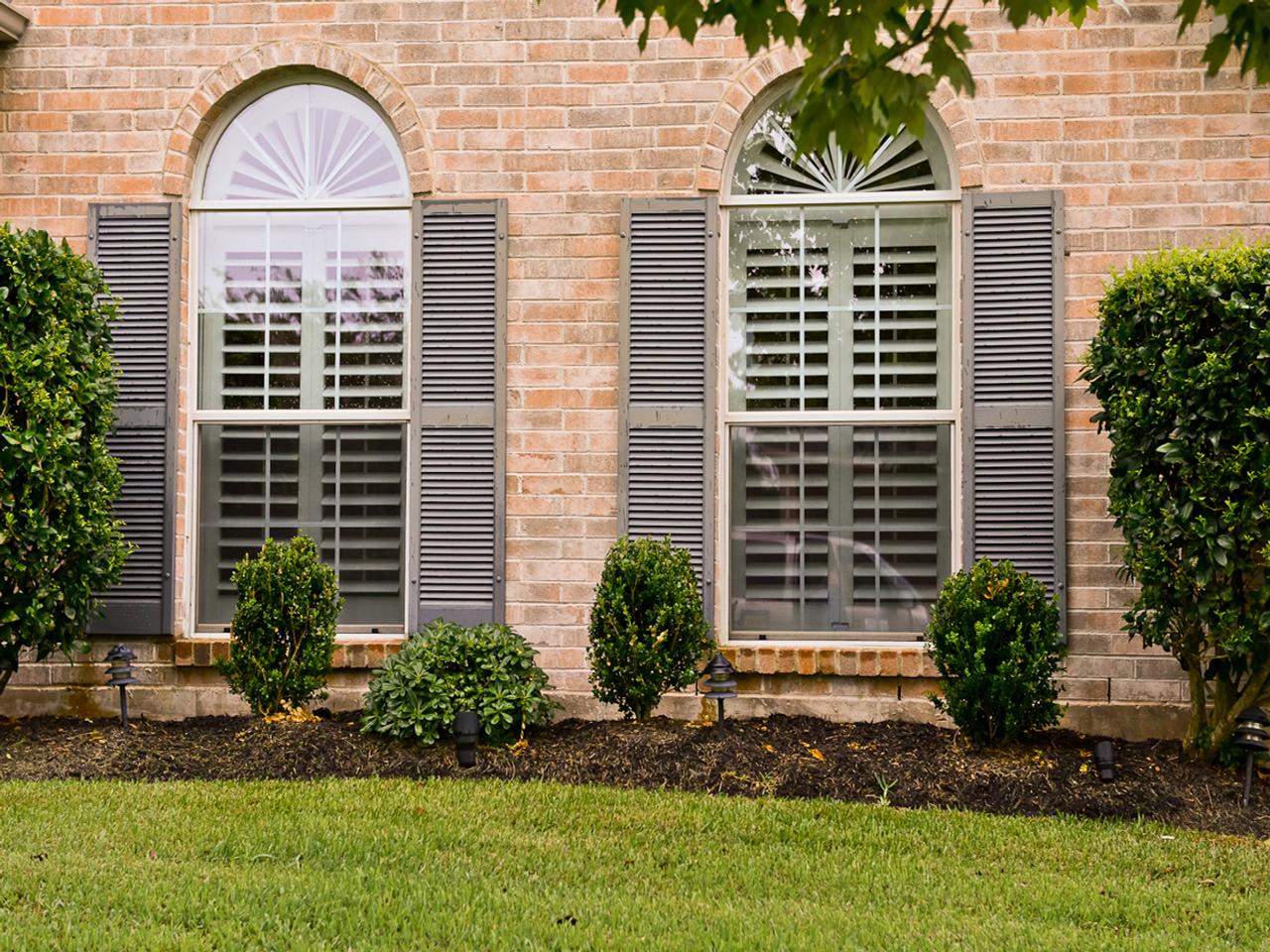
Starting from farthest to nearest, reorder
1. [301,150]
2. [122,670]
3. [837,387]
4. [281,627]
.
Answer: [301,150], [837,387], [122,670], [281,627]

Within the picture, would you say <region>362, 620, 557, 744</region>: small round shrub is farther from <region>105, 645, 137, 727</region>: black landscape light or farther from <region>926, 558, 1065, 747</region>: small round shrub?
<region>926, 558, 1065, 747</region>: small round shrub

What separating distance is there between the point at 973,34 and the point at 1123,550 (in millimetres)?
2822

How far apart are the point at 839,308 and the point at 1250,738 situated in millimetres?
2925

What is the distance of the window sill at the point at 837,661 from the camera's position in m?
6.77

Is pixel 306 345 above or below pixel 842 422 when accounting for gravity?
above

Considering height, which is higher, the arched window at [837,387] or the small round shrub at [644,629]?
the arched window at [837,387]

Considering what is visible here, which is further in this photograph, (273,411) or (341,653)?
(273,411)

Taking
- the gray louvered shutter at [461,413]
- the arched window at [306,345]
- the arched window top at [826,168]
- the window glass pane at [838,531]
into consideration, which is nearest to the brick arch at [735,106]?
the arched window top at [826,168]

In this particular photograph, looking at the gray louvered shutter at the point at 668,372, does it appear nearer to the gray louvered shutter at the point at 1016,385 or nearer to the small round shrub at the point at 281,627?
the gray louvered shutter at the point at 1016,385

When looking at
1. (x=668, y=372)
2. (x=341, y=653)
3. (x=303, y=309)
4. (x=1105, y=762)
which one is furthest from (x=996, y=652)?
(x=303, y=309)

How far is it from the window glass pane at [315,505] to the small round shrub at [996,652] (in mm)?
2942

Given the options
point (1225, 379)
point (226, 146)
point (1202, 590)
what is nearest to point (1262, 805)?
point (1202, 590)

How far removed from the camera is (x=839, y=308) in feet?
23.3

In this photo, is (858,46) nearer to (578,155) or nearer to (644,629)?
(644,629)
